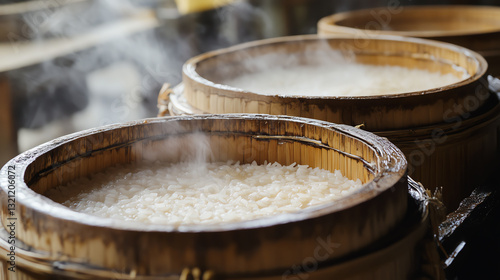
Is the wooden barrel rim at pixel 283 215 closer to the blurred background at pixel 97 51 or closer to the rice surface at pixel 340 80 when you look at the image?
the rice surface at pixel 340 80

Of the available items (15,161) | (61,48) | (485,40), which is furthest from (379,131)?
(61,48)

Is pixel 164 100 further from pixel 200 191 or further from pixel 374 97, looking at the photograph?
pixel 200 191

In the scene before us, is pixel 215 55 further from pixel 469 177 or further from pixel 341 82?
pixel 469 177

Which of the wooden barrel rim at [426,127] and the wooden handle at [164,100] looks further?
the wooden handle at [164,100]

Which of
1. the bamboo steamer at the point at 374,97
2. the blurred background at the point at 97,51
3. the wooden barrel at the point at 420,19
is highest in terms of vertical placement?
the wooden barrel at the point at 420,19

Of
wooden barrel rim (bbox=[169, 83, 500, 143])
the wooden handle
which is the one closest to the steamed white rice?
wooden barrel rim (bbox=[169, 83, 500, 143])

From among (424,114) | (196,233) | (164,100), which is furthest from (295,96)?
(196,233)

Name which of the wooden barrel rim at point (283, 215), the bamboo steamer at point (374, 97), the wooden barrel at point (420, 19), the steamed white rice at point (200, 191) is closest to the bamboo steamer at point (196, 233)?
the wooden barrel rim at point (283, 215)
